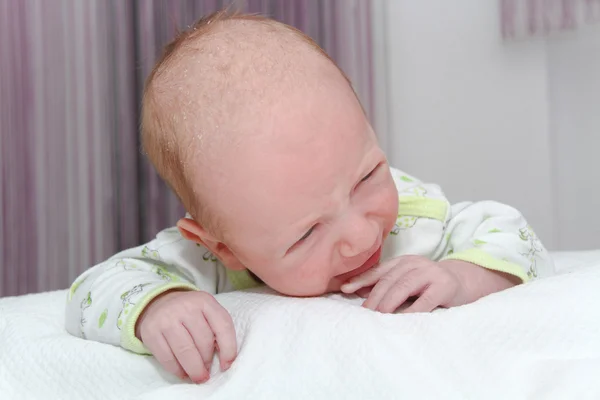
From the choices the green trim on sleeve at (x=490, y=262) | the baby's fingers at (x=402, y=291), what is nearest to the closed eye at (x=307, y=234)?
the baby's fingers at (x=402, y=291)

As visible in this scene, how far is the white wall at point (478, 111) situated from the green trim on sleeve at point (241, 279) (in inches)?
50.8

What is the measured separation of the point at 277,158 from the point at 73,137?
3.55ft

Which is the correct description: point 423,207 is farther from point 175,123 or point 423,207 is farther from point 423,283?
point 175,123

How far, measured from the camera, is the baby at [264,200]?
2.83 feet

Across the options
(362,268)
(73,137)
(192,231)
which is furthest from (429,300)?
(73,137)

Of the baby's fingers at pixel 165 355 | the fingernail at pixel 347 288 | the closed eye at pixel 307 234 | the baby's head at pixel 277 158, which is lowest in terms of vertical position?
the baby's fingers at pixel 165 355

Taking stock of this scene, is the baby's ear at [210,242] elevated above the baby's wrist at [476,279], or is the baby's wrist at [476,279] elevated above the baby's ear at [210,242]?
the baby's ear at [210,242]

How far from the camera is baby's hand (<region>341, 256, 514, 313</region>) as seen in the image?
0.86m

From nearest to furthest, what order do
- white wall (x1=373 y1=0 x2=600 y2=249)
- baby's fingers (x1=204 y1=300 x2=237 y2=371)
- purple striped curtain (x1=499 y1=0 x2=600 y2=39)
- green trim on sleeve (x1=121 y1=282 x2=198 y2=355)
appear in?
baby's fingers (x1=204 y1=300 x2=237 y2=371) < green trim on sleeve (x1=121 y1=282 x2=198 y2=355) < purple striped curtain (x1=499 y1=0 x2=600 y2=39) < white wall (x1=373 y1=0 x2=600 y2=249)

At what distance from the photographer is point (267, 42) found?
0.96m

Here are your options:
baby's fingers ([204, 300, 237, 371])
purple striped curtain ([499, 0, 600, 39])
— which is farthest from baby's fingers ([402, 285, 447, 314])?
purple striped curtain ([499, 0, 600, 39])

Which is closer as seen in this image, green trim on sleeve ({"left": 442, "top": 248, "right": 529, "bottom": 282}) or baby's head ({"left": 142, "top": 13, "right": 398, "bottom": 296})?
baby's head ({"left": 142, "top": 13, "right": 398, "bottom": 296})

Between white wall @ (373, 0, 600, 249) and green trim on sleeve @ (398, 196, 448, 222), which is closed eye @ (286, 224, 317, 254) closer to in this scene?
green trim on sleeve @ (398, 196, 448, 222)

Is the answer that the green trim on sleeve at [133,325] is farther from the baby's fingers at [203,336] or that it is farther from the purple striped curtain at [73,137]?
the purple striped curtain at [73,137]
